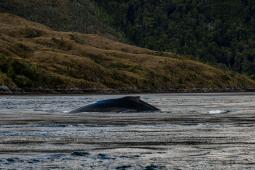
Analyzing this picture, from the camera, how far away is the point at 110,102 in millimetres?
89750

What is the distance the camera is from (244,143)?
45.9 m

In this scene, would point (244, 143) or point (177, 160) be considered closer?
point (177, 160)

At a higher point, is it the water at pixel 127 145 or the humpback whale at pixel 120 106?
the humpback whale at pixel 120 106

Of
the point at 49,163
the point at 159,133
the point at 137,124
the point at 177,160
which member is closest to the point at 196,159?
the point at 177,160

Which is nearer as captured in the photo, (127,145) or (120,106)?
(127,145)

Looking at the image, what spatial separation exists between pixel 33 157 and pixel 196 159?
735 centimetres

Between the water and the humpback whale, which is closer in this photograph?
the water

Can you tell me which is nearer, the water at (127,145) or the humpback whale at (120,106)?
the water at (127,145)

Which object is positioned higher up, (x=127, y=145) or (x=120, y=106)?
(x=120, y=106)

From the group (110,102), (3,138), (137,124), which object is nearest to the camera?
(3,138)

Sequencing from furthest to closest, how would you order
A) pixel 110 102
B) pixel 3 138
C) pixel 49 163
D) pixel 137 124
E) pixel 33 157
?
pixel 110 102, pixel 137 124, pixel 3 138, pixel 33 157, pixel 49 163

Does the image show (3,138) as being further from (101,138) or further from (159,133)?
(159,133)

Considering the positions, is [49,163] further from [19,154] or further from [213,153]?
[213,153]

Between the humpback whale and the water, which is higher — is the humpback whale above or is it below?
above
